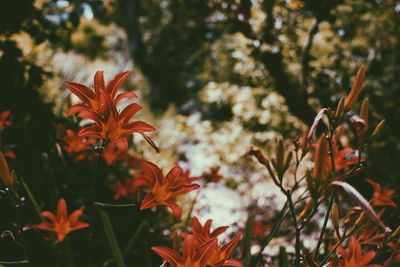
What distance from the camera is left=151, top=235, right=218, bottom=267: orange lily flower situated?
2.28ft

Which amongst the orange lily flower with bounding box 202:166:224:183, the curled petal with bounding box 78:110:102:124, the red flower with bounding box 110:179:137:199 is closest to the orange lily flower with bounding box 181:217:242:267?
the curled petal with bounding box 78:110:102:124

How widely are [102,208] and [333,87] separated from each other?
5.96 feet

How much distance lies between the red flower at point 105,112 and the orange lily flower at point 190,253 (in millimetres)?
249

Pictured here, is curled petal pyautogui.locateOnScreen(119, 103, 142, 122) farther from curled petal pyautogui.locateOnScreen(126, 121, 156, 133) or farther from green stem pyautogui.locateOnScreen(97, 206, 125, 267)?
green stem pyautogui.locateOnScreen(97, 206, 125, 267)

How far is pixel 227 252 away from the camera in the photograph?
77 centimetres

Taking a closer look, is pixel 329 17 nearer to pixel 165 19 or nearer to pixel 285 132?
pixel 285 132

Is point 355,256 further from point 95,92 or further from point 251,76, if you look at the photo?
point 251,76

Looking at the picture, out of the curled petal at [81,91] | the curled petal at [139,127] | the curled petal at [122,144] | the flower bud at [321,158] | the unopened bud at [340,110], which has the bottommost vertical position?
the flower bud at [321,158]

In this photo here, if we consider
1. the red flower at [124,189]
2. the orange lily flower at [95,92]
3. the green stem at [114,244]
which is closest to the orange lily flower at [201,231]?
the green stem at [114,244]

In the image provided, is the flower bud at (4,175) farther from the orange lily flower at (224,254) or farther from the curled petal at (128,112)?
the orange lily flower at (224,254)

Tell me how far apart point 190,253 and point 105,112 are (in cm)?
38

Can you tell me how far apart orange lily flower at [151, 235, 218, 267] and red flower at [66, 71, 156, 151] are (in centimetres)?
25

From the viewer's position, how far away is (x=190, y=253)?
2.38 feet

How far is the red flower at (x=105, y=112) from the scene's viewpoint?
767 millimetres
